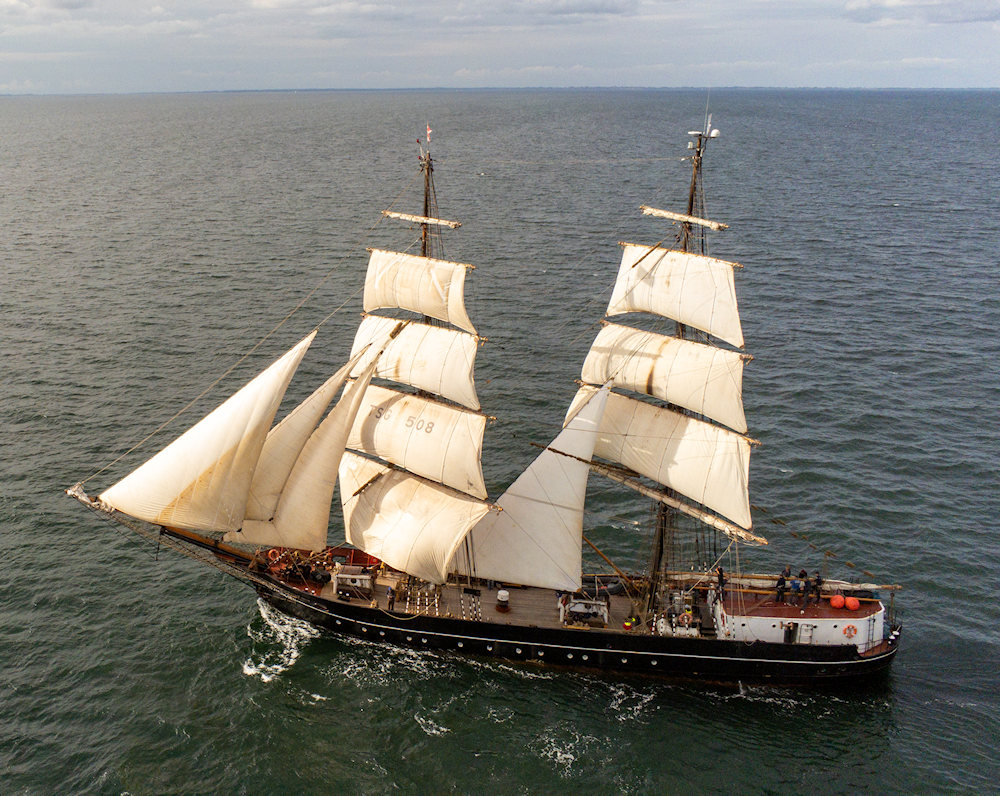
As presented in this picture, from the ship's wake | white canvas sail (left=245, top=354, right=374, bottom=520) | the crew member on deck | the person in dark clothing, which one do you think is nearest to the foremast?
white canvas sail (left=245, top=354, right=374, bottom=520)

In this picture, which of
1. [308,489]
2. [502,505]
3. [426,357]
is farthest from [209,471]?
[502,505]

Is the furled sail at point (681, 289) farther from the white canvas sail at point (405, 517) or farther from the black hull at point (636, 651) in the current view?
the black hull at point (636, 651)

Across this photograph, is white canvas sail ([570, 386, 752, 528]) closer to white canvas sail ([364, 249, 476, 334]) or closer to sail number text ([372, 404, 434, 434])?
sail number text ([372, 404, 434, 434])

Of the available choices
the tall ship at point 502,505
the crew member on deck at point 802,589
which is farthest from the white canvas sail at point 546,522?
the crew member on deck at point 802,589

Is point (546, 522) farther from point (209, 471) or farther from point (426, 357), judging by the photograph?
point (209, 471)

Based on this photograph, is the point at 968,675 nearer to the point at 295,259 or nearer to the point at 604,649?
the point at 604,649
